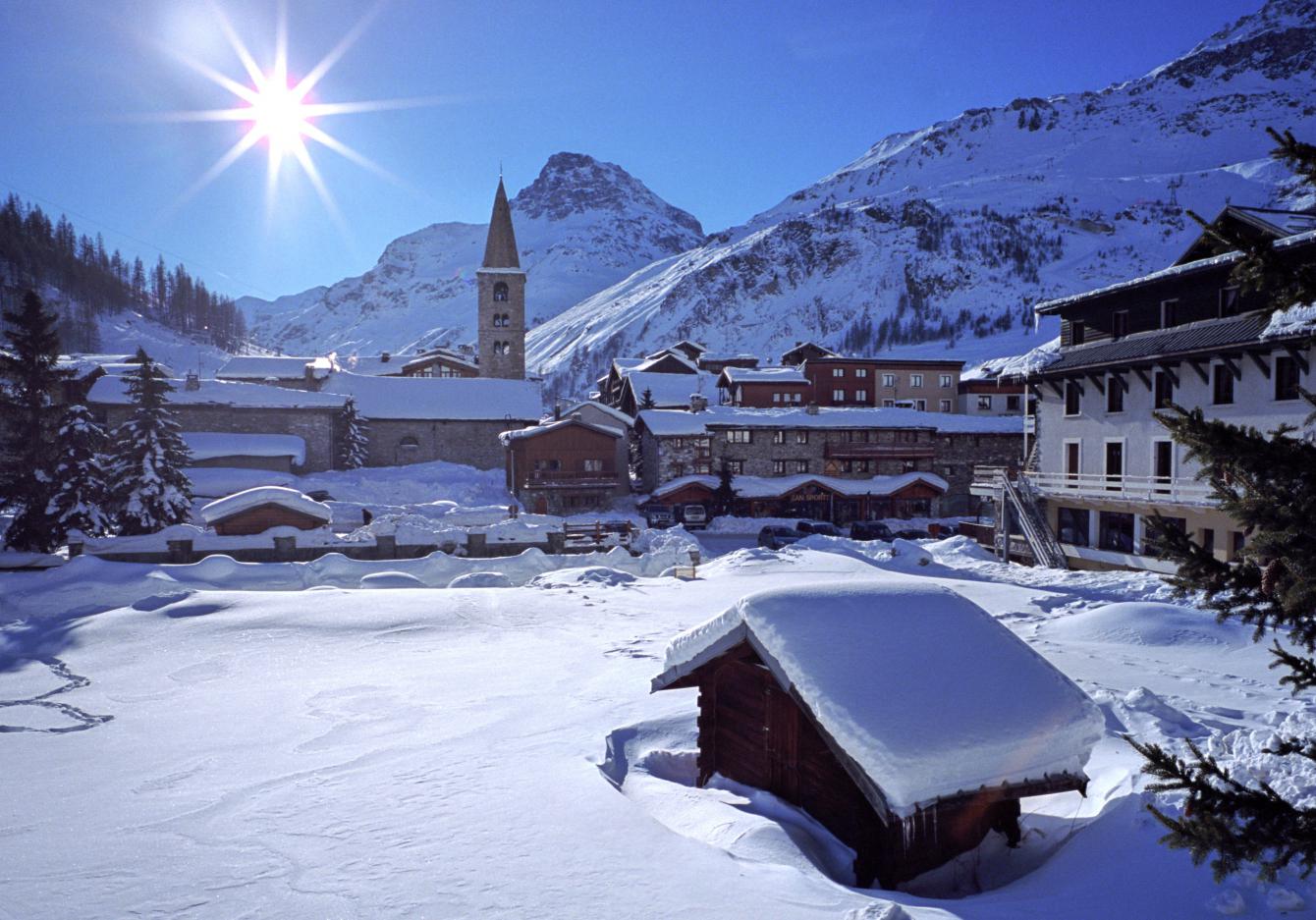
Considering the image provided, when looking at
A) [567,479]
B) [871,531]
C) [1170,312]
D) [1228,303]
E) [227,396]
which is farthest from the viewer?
[227,396]

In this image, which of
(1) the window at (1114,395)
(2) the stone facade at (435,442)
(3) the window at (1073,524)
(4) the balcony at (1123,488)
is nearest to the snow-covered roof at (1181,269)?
(1) the window at (1114,395)

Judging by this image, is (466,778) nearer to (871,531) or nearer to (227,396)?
(871,531)

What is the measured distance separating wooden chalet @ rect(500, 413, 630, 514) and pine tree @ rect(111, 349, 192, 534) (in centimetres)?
1935

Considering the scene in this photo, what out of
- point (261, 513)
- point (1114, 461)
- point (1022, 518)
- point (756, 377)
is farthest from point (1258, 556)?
point (756, 377)

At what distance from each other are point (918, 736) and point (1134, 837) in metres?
2.27

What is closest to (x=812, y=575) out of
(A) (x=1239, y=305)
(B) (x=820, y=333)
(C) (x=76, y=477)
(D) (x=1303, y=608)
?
(A) (x=1239, y=305)

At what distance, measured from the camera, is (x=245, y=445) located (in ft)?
161

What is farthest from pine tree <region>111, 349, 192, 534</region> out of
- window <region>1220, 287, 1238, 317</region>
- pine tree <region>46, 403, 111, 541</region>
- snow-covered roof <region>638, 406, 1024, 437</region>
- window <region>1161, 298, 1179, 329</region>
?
window <region>1220, 287, 1238, 317</region>

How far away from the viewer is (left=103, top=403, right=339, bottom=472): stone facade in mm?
50656

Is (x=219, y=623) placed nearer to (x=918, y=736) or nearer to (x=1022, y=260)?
(x=918, y=736)

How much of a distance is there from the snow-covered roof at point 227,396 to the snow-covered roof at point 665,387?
2375cm

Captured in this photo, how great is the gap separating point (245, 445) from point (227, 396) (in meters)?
5.23

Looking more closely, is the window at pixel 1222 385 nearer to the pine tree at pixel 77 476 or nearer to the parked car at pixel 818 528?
the parked car at pixel 818 528

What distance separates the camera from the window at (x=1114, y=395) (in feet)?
90.6
